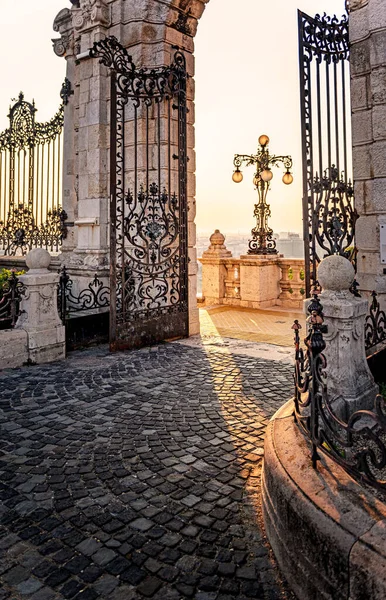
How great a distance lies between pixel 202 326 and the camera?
1020 cm

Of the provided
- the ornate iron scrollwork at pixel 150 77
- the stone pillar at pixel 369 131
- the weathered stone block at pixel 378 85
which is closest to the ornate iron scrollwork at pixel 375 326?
the stone pillar at pixel 369 131

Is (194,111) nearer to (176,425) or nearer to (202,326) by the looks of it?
(202,326)

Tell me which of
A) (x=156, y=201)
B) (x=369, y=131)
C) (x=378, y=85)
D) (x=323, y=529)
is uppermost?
(x=378, y=85)

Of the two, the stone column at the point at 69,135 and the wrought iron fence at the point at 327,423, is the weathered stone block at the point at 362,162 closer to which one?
the wrought iron fence at the point at 327,423

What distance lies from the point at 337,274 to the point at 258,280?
940 cm

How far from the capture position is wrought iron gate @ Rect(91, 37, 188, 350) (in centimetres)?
804

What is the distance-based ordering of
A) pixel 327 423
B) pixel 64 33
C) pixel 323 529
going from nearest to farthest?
pixel 323 529, pixel 327 423, pixel 64 33

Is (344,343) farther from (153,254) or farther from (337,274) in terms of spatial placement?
(153,254)

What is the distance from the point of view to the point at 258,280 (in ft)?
43.9

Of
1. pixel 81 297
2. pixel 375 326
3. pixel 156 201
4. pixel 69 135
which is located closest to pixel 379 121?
pixel 375 326

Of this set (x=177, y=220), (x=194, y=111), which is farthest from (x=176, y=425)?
(x=194, y=111)

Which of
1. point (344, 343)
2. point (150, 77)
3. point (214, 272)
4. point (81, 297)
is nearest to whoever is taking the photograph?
point (344, 343)

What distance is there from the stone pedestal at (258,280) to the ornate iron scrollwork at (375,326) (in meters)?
7.41

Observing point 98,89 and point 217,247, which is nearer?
point 98,89
